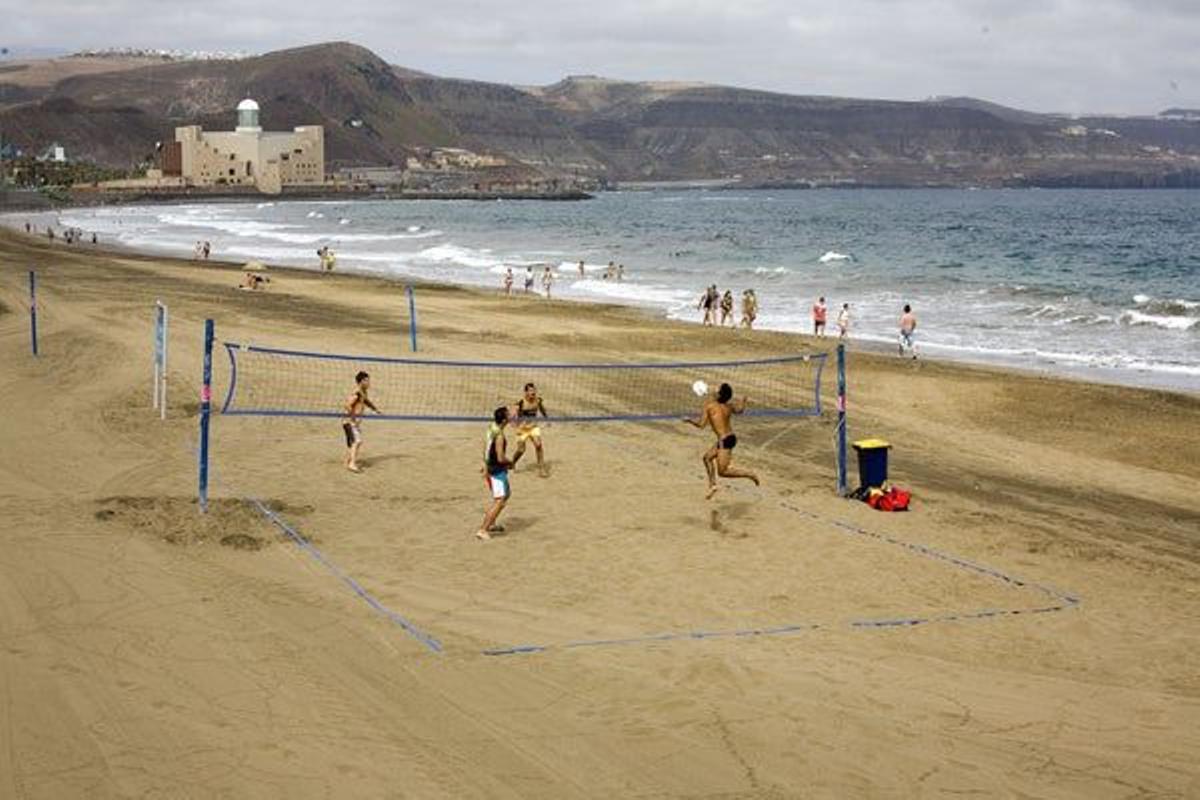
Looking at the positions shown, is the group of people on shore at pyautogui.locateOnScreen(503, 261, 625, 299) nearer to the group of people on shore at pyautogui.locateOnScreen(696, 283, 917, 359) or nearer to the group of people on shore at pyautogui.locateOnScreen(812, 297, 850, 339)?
the group of people on shore at pyautogui.locateOnScreen(696, 283, 917, 359)

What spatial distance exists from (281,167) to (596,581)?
182 metres

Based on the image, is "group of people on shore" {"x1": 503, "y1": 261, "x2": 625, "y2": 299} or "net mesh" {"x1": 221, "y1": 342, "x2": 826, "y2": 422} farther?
"group of people on shore" {"x1": 503, "y1": 261, "x2": 625, "y2": 299}

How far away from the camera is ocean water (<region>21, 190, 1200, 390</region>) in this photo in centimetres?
3225

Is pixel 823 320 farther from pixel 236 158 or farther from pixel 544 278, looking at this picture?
pixel 236 158

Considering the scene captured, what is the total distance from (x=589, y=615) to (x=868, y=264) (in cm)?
5046

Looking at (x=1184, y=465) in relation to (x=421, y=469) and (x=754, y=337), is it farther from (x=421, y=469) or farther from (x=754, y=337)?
(x=754, y=337)

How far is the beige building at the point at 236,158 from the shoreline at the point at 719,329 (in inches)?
4742

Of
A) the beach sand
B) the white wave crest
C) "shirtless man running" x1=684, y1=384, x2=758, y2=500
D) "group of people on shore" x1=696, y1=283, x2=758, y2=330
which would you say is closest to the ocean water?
the white wave crest

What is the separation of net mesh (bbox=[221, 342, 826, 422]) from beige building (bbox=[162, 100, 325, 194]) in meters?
161

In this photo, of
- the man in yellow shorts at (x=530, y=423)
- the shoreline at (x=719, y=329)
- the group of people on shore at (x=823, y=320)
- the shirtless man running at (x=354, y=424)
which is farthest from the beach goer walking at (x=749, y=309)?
the shirtless man running at (x=354, y=424)

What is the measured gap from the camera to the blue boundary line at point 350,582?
9656 mm

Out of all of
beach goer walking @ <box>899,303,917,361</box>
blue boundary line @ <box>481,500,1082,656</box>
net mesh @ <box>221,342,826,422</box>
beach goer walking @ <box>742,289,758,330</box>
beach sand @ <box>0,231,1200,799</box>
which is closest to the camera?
beach sand @ <box>0,231,1200,799</box>

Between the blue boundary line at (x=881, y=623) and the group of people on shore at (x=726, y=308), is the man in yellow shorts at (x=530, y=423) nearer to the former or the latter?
the blue boundary line at (x=881, y=623)

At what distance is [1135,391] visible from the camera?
2312 centimetres
